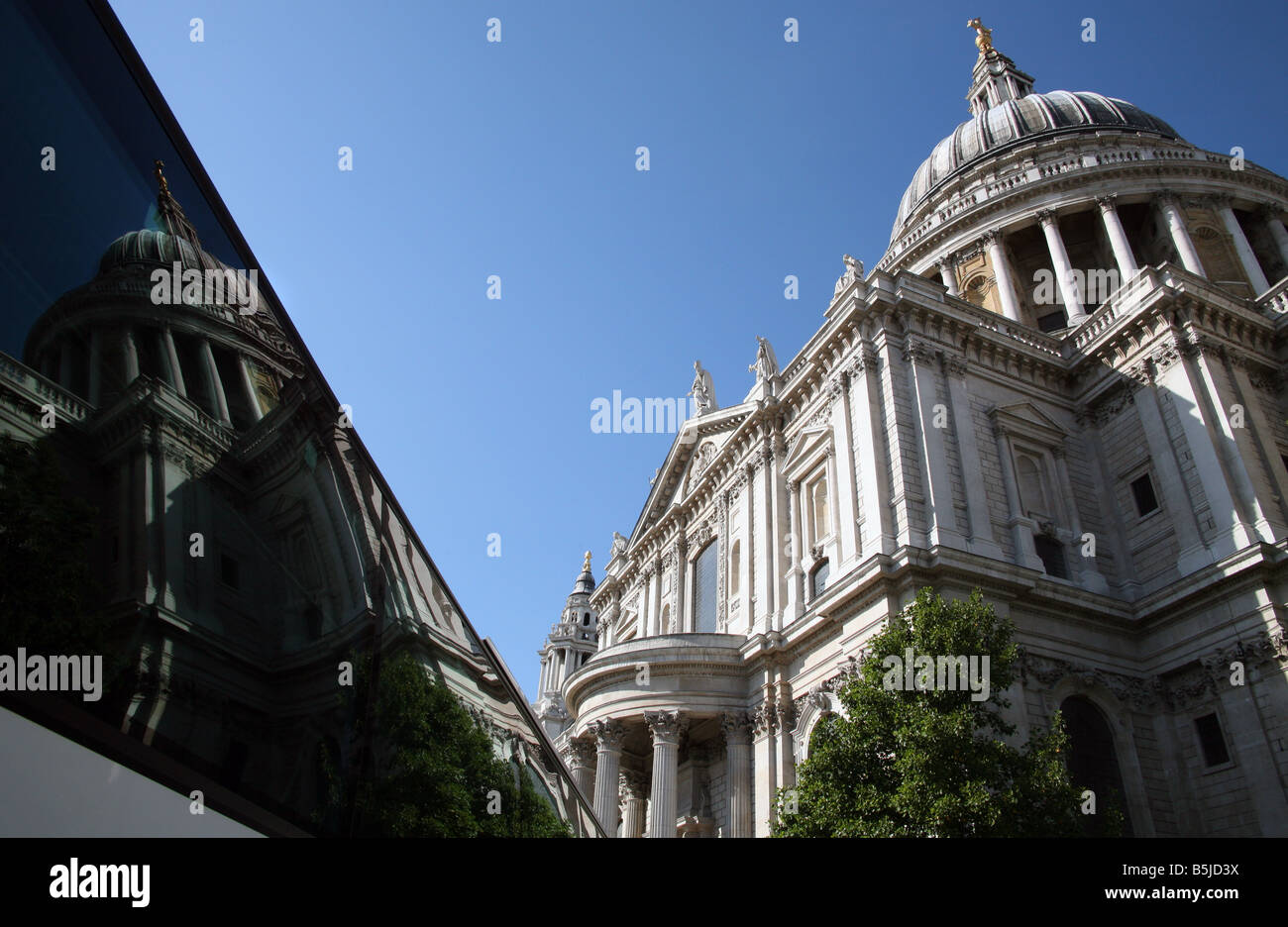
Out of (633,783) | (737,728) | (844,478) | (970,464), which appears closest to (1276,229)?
(970,464)

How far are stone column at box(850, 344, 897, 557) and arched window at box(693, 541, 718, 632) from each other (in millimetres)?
10262

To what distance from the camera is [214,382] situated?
1.80 metres

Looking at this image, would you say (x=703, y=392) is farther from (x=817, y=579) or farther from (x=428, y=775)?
(x=428, y=775)

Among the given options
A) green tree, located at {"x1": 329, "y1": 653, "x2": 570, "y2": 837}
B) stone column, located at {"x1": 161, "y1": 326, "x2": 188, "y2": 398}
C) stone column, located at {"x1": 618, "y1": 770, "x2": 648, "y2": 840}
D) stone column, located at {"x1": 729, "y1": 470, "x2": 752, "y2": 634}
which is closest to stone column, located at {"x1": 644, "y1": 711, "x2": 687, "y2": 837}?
stone column, located at {"x1": 729, "y1": 470, "x2": 752, "y2": 634}

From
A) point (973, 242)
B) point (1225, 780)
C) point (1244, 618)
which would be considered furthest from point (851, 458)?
point (973, 242)

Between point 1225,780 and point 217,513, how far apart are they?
25.1m

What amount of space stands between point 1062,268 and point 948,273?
582cm

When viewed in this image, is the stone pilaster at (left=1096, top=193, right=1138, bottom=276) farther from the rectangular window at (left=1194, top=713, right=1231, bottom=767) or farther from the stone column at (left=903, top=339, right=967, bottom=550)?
the rectangular window at (left=1194, top=713, right=1231, bottom=767)

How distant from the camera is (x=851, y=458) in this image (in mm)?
24953

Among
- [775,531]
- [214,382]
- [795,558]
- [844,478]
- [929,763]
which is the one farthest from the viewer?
[775,531]

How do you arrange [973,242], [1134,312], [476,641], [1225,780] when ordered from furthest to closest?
[973,242] → [1134,312] → [1225,780] → [476,641]

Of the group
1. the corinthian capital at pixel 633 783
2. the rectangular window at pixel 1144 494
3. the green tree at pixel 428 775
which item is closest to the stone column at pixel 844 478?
the rectangular window at pixel 1144 494

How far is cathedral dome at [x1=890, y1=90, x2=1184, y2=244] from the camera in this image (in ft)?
155
